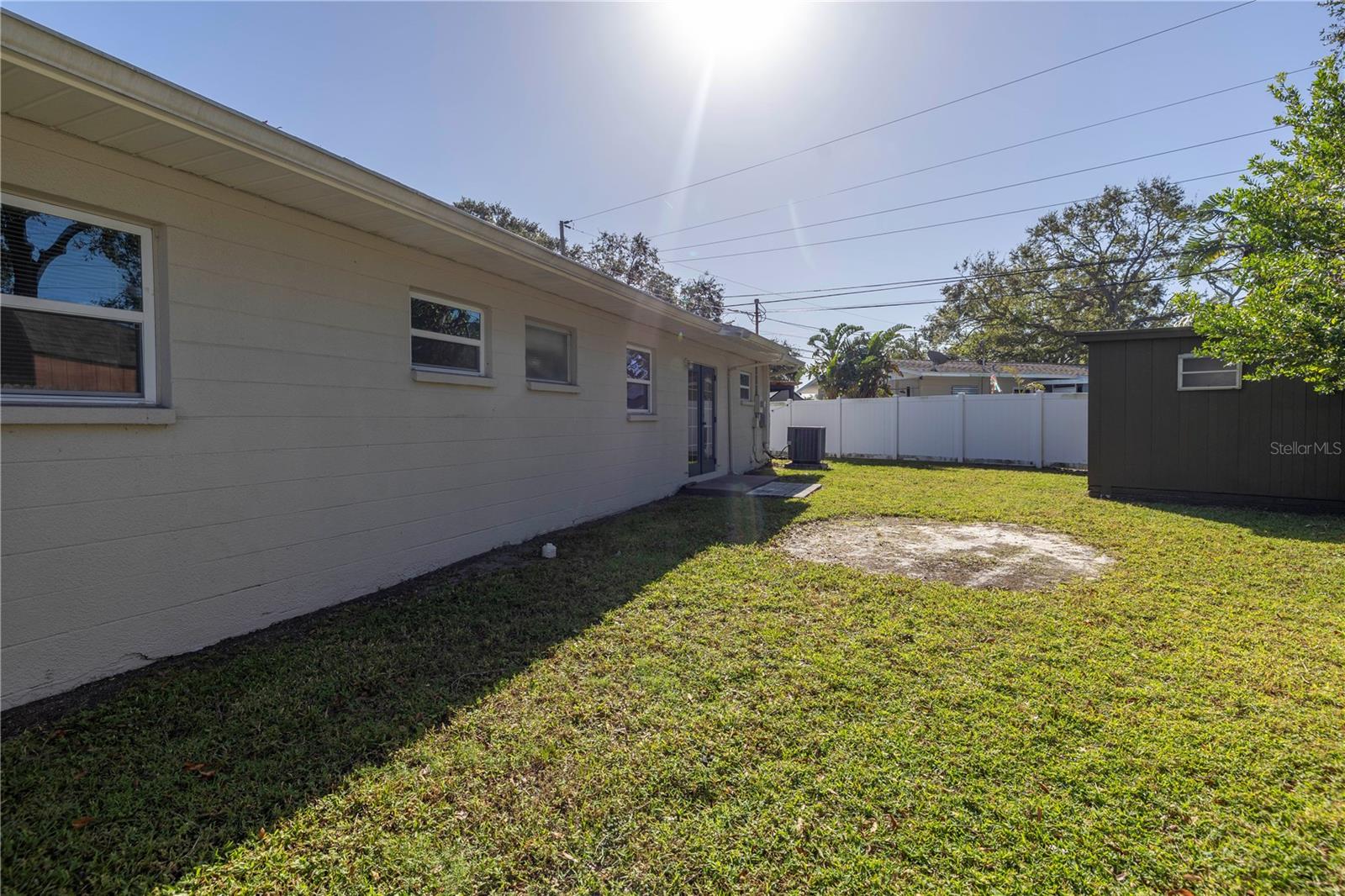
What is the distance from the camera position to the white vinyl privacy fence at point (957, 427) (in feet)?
Answer: 43.1

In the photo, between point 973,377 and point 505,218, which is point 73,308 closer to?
point 505,218

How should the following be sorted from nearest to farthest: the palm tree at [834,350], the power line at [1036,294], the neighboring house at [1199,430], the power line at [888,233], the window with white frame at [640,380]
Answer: the neighboring house at [1199,430]
the window with white frame at [640,380]
the power line at [888,233]
the palm tree at [834,350]
the power line at [1036,294]

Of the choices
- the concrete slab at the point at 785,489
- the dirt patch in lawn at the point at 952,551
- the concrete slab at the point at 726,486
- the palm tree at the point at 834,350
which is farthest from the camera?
the palm tree at the point at 834,350

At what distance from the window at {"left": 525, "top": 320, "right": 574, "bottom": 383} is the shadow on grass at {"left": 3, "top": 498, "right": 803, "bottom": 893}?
2.70 metres

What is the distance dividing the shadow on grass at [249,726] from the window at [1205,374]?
924cm

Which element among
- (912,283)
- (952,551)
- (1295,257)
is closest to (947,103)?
(912,283)

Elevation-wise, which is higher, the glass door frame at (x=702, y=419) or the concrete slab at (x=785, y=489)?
the glass door frame at (x=702, y=419)

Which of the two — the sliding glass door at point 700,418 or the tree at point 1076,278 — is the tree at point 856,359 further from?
the tree at point 1076,278

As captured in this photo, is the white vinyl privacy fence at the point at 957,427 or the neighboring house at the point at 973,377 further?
the neighboring house at the point at 973,377

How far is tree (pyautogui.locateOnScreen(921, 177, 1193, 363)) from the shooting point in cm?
2562

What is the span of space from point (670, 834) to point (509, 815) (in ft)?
1.92

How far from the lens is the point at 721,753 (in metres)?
2.38

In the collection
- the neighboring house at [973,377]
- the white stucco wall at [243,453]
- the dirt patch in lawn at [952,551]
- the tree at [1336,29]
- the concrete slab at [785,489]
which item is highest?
the tree at [1336,29]

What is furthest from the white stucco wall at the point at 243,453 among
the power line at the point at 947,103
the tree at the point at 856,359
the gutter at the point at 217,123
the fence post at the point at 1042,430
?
the tree at the point at 856,359
